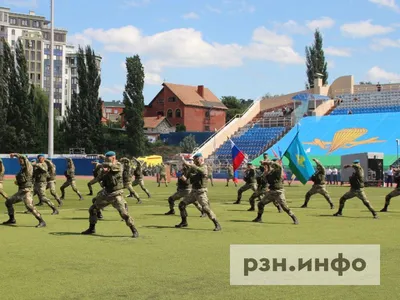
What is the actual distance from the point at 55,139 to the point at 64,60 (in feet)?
259

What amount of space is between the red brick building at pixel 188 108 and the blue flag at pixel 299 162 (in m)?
70.9

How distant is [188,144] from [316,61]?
26220mm

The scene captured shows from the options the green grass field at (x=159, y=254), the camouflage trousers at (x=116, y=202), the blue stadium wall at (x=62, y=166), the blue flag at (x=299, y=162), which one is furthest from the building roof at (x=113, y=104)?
the camouflage trousers at (x=116, y=202)

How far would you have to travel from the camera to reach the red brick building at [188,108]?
3920 inches

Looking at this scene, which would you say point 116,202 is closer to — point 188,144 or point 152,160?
point 152,160

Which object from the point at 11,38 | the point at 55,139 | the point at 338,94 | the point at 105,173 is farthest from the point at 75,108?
the point at 11,38

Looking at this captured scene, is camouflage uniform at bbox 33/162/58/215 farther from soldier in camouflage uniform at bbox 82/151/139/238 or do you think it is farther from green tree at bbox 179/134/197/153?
green tree at bbox 179/134/197/153

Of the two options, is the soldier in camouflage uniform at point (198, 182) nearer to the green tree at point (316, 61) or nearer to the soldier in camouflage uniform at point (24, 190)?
the soldier in camouflage uniform at point (24, 190)

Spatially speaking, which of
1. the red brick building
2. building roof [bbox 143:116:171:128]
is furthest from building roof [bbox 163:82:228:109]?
building roof [bbox 143:116:171:128]

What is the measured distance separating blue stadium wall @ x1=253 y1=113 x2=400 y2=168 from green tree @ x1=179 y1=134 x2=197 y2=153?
47.3 ft

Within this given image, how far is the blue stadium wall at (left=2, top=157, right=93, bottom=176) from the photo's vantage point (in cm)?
5950

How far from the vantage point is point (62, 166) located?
2343 inches

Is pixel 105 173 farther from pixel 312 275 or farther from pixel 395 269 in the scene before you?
pixel 395 269

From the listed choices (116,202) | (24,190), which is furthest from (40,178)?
(116,202)
